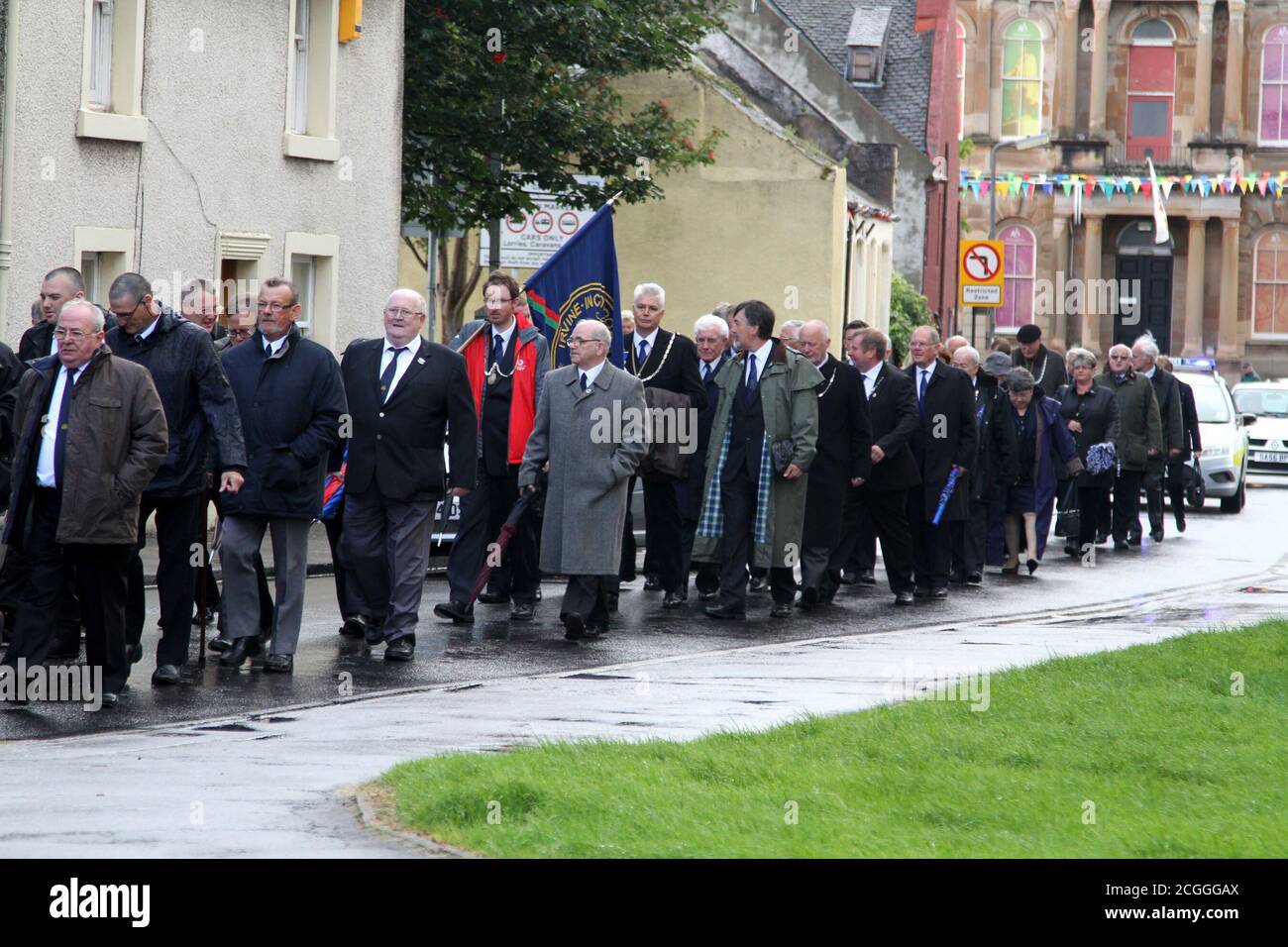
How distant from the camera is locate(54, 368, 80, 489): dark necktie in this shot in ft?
34.5

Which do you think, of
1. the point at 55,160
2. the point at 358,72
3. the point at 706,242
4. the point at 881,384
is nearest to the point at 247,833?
the point at 881,384

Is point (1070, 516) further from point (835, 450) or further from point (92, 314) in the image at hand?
point (92, 314)

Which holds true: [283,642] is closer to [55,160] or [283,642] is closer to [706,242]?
[55,160]

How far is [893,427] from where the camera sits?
668 inches

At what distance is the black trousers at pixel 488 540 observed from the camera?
1428 centimetres

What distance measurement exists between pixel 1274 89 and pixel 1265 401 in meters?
38.6

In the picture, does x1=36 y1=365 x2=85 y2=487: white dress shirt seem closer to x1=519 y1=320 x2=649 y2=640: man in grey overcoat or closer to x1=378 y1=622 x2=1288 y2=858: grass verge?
x1=378 y1=622 x2=1288 y2=858: grass verge

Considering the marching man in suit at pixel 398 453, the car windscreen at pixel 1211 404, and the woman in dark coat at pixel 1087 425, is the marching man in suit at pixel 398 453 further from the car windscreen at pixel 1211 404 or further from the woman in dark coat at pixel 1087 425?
the car windscreen at pixel 1211 404

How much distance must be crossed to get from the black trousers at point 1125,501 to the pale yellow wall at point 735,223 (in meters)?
13.1

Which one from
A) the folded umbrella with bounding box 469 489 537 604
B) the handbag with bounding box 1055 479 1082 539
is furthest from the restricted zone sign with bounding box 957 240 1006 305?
the folded umbrella with bounding box 469 489 537 604

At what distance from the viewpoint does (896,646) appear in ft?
45.7

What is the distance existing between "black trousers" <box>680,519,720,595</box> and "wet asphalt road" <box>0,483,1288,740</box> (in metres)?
0.26

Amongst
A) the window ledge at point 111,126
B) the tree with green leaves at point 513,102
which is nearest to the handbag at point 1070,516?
the tree with green leaves at point 513,102
